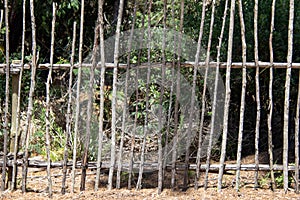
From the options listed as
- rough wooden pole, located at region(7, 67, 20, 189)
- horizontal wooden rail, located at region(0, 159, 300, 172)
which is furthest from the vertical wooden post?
horizontal wooden rail, located at region(0, 159, 300, 172)

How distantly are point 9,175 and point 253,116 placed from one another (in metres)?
2.98

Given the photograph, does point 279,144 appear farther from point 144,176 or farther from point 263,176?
point 144,176

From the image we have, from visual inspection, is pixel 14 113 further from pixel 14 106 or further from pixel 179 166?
pixel 179 166

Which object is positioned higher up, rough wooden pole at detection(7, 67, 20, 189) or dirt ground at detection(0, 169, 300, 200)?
rough wooden pole at detection(7, 67, 20, 189)

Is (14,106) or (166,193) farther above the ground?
(14,106)

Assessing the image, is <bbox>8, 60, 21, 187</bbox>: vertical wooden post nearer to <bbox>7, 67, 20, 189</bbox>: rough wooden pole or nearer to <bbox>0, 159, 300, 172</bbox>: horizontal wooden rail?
<bbox>7, 67, 20, 189</bbox>: rough wooden pole

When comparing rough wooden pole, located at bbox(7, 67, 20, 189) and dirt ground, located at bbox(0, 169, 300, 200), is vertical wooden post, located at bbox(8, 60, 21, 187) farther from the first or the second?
dirt ground, located at bbox(0, 169, 300, 200)

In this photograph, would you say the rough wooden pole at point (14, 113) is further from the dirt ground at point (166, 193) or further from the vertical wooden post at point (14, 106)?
the dirt ground at point (166, 193)

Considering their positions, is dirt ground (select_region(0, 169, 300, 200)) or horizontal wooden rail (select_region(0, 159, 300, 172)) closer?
dirt ground (select_region(0, 169, 300, 200))

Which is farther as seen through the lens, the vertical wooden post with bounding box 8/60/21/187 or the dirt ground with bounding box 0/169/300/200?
the vertical wooden post with bounding box 8/60/21/187

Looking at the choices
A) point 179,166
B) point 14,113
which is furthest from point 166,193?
point 14,113

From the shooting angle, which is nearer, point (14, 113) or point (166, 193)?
point (166, 193)

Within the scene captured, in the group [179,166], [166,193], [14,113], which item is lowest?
[166,193]

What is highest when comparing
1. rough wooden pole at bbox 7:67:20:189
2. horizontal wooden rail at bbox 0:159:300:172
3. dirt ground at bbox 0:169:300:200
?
rough wooden pole at bbox 7:67:20:189
